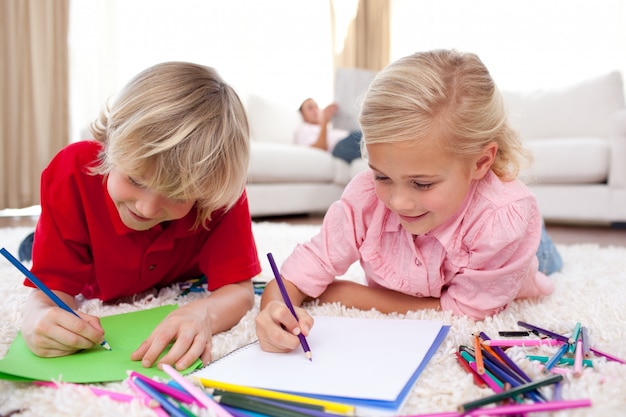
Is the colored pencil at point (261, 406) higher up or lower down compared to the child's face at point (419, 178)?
lower down

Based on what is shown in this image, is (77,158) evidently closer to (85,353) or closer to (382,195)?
(85,353)

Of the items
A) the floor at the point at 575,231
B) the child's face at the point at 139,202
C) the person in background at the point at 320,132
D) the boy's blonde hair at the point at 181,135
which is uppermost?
the boy's blonde hair at the point at 181,135

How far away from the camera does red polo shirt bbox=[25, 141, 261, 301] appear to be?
937 millimetres

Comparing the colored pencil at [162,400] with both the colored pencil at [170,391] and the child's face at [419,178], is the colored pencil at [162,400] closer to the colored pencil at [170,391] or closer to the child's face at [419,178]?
the colored pencil at [170,391]

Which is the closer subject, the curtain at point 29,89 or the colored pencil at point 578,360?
the colored pencil at point 578,360

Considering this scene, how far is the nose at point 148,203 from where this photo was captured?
2.60 feet

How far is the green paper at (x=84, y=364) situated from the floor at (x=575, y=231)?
5.88 feet

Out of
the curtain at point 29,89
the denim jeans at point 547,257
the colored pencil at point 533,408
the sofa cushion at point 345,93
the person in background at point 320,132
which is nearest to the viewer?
the colored pencil at point 533,408

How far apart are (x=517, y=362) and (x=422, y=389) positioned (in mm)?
154

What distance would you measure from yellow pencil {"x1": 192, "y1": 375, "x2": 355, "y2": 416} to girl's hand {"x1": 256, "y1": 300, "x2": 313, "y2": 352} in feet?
0.37

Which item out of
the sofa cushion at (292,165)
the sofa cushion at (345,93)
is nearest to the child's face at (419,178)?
the sofa cushion at (292,165)

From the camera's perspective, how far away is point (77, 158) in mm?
960

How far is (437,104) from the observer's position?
0.82 meters

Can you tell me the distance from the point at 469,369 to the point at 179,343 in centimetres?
37
